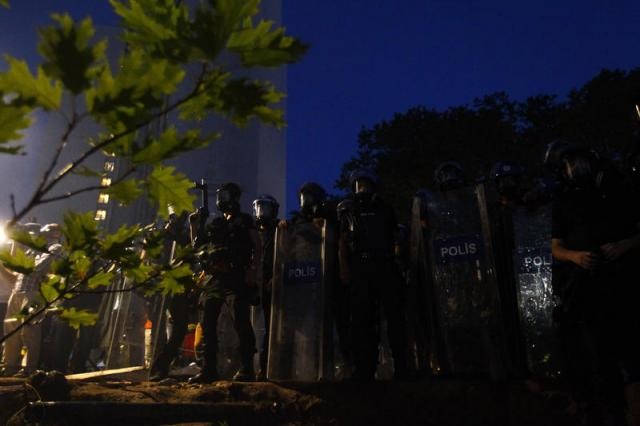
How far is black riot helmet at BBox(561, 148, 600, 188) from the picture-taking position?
3400 millimetres

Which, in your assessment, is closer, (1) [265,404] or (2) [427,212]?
(1) [265,404]

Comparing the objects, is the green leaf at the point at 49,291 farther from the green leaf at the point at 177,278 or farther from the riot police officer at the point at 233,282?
the riot police officer at the point at 233,282

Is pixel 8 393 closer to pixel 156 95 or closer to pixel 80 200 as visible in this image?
pixel 156 95

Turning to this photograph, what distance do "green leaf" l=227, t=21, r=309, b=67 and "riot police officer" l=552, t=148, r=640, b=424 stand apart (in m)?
2.50

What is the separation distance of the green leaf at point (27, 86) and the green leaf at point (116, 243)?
435mm

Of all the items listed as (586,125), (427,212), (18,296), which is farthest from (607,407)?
(586,125)

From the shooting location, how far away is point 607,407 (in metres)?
2.76

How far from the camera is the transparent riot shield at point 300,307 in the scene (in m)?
4.52

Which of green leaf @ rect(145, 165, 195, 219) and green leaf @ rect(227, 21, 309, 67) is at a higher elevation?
green leaf @ rect(227, 21, 309, 67)

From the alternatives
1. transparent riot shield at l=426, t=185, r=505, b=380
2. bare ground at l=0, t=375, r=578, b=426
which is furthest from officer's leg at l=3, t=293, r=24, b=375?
transparent riot shield at l=426, t=185, r=505, b=380

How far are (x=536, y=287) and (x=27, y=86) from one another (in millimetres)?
4339

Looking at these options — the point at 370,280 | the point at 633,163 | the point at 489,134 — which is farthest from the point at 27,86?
the point at 489,134

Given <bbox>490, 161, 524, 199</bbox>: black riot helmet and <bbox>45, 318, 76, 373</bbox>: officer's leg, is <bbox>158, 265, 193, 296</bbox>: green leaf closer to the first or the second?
<bbox>490, 161, 524, 199</bbox>: black riot helmet

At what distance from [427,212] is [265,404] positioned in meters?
A: 2.26
